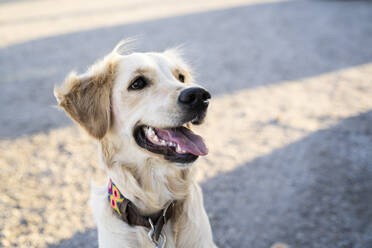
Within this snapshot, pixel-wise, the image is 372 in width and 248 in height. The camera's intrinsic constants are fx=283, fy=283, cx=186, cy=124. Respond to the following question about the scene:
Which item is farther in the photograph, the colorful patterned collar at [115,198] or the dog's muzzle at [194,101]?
the colorful patterned collar at [115,198]

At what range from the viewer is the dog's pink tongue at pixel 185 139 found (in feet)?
6.21

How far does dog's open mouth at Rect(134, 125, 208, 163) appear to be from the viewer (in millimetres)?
1884

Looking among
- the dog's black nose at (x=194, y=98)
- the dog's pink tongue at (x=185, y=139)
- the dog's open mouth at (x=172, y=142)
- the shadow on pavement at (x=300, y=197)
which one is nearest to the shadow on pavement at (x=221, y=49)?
the shadow on pavement at (x=300, y=197)

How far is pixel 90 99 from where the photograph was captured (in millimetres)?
2068

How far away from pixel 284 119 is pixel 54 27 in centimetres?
940

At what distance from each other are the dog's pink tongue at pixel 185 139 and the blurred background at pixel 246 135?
2.04 feet

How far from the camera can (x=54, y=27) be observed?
34.4 ft

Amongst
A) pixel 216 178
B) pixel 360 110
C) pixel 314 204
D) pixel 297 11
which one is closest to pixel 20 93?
pixel 216 178

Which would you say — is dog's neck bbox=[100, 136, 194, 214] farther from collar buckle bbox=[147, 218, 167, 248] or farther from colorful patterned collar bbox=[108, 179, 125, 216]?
collar buckle bbox=[147, 218, 167, 248]

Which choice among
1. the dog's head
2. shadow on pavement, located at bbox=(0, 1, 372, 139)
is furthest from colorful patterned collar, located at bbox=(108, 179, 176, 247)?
shadow on pavement, located at bbox=(0, 1, 372, 139)

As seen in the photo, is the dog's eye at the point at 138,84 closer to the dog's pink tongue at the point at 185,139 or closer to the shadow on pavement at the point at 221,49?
the dog's pink tongue at the point at 185,139

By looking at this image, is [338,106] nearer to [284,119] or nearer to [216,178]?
[284,119]

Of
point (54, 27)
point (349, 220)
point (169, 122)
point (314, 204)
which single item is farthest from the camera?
point (54, 27)

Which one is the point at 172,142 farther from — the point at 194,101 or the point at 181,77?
the point at 181,77
